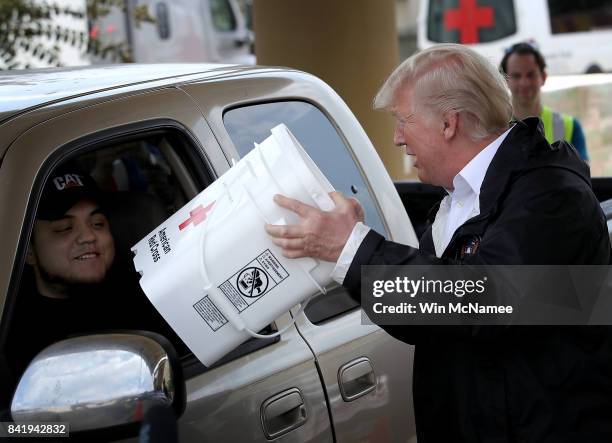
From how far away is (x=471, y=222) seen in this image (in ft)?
6.85

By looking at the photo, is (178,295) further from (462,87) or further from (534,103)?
(534,103)

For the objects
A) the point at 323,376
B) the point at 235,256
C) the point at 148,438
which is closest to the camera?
the point at 148,438

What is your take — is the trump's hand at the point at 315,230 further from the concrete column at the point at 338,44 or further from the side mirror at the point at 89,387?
the concrete column at the point at 338,44

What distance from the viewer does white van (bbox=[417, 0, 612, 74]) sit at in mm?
17766

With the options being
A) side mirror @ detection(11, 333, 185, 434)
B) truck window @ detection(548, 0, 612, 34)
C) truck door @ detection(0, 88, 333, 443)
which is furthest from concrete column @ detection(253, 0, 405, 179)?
truck window @ detection(548, 0, 612, 34)

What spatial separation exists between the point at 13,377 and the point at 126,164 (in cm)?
161

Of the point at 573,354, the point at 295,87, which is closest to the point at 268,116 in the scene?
the point at 295,87

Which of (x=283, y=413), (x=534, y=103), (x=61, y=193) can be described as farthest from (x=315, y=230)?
(x=534, y=103)

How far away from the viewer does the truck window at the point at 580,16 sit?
17.7 m

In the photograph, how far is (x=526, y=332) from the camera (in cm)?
204

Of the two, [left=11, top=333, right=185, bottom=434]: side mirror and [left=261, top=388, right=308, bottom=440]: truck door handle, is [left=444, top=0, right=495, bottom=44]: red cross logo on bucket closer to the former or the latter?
[left=261, top=388, right=308, bottom=440]: truck door handle

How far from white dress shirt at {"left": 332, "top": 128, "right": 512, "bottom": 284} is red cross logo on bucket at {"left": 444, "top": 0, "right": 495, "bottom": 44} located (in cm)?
1628

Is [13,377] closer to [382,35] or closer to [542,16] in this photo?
[382,35]

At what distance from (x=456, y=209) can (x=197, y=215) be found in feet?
1.93
